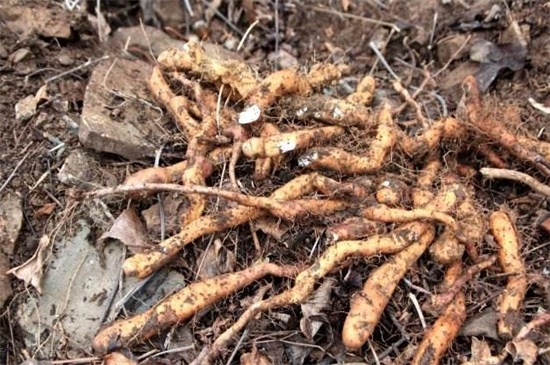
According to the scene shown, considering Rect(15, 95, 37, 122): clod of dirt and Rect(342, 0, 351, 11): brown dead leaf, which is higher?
Rect(342, 0, 351, 11): brown dead leaf

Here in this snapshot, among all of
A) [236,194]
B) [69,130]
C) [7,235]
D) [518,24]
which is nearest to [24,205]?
[7,235]

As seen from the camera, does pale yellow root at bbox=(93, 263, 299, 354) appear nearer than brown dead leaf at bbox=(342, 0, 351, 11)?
Yes

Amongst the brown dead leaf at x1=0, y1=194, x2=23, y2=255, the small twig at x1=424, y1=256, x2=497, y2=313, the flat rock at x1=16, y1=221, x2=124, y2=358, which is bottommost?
the flat rock at x1=16, y1=221, x2=124, y2=358

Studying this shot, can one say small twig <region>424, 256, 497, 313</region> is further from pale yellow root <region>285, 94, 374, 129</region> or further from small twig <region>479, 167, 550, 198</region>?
pale yellow root <region>285, 94, 374, 129</region>

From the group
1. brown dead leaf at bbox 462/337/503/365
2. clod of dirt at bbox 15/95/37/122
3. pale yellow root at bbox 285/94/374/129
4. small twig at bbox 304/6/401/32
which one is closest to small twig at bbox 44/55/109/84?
clod of dirt at bbox 15/95/37/122

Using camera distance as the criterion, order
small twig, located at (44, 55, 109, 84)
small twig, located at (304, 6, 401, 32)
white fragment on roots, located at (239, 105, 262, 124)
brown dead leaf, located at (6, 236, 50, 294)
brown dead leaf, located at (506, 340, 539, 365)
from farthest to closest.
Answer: small twig, located at (304, 6, 401, 32)
small twig, located at (44, 55, 109, 84)
white fragment on roots, located at (239, 105, 262, 124)
brown dead leaf, located at (6, 236, 50, 294)
brown dead leaf, located at (506, 340, 539, 365)

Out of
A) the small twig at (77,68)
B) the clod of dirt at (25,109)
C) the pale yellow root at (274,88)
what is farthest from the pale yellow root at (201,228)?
the small twig at (77,68)

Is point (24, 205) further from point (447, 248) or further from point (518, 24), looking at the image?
point (518, 24)

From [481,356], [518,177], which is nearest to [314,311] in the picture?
[481,356]
